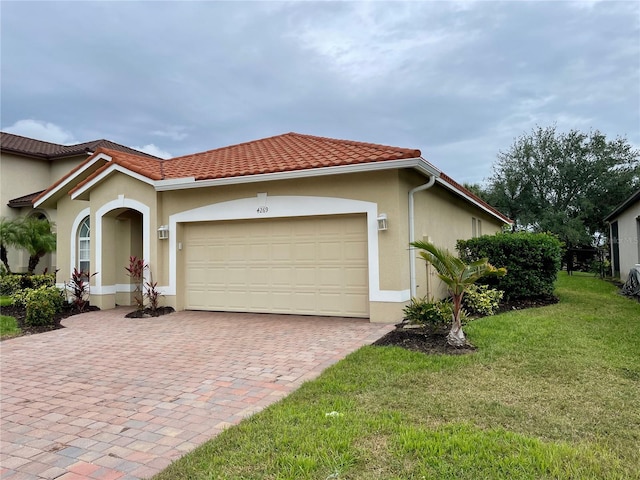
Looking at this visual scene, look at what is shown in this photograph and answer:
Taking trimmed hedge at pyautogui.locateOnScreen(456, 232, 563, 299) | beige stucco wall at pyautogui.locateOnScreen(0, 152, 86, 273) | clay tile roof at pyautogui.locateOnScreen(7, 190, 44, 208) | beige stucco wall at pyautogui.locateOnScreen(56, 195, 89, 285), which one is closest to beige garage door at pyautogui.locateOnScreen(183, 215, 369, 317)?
trimmed hedge at pyautogui.locateOnScreen(456, 232, 563, 299)

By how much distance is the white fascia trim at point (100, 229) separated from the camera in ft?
36.9

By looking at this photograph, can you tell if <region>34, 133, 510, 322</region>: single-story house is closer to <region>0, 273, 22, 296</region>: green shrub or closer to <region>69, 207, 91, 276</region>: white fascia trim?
<region>69, 207, 91, 276</region>: white fascia trim

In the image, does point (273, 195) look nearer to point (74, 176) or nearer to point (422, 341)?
point (422, 341)

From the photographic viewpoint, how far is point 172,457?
3400 millimetres

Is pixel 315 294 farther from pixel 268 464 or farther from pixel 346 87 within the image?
pixel 346 87

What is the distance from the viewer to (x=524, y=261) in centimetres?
1095

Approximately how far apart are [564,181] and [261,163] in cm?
3220

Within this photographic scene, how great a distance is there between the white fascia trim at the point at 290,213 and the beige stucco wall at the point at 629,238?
37.4 feet

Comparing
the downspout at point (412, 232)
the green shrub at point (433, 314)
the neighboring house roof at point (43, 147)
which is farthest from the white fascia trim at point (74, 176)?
the green shrub at point (433, 314)

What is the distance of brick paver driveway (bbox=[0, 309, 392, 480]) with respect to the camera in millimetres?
3533

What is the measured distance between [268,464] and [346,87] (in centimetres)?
1439

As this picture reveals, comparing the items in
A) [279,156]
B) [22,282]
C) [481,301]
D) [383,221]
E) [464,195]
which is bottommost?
[481,301]

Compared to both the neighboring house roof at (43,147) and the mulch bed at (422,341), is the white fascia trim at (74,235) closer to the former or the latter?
the neighboring house roof at (43,147)

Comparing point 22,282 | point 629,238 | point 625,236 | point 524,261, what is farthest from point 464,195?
point 22,282
